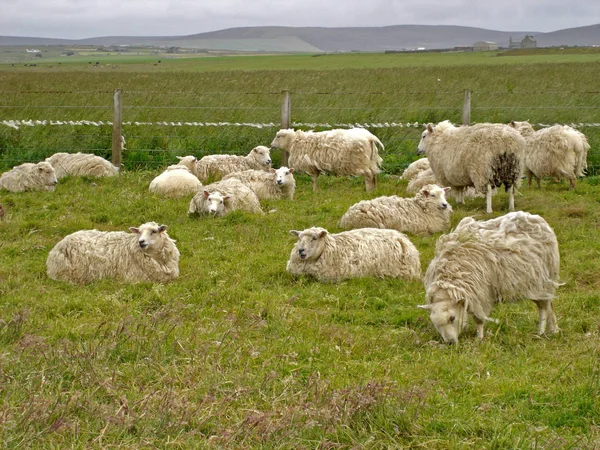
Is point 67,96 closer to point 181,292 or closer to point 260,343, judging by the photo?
point 181,292

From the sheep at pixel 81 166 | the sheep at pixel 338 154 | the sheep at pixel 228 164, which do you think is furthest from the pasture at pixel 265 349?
the sheep at pixel 228 164

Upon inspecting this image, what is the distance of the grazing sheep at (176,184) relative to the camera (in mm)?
13055

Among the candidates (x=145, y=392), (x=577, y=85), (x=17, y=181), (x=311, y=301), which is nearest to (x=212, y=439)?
(x=145, y=392)

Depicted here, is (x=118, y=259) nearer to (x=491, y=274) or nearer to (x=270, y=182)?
(x=491, y=274)

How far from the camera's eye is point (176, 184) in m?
13.1

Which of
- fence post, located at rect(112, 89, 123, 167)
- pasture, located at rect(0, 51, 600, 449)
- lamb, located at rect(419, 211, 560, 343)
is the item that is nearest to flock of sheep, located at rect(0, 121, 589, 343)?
lamb, located at rect(419, 211, 560, 343)

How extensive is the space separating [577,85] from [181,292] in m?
27.1

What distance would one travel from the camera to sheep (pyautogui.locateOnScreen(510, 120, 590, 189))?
45.1 feet

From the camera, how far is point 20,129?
1780cm

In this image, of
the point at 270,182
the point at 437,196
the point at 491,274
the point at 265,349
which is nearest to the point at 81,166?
the point at 270,182

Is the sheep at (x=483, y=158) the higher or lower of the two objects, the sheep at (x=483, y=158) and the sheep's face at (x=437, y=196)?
the higher

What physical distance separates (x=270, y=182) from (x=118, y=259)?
485 cm

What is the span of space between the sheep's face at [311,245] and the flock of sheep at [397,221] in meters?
0.01

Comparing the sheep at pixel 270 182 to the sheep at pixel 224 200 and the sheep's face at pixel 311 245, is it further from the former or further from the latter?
the sheep's face at pixel 311 245
